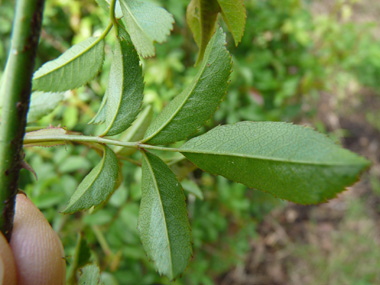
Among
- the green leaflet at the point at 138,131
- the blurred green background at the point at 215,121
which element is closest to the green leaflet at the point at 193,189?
the green leaflet at the point at 138,131

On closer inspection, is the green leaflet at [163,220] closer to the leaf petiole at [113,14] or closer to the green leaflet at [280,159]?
the green leaflet at [280,159]

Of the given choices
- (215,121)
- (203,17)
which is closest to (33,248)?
(203,17)

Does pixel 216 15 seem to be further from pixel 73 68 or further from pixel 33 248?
pixel 33 248

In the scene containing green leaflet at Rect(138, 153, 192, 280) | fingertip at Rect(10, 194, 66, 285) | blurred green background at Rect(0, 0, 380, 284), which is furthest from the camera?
blurred green background at Rect(0, 0, 380, 284)

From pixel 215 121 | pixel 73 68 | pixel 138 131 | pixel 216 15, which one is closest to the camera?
pixel 216 15

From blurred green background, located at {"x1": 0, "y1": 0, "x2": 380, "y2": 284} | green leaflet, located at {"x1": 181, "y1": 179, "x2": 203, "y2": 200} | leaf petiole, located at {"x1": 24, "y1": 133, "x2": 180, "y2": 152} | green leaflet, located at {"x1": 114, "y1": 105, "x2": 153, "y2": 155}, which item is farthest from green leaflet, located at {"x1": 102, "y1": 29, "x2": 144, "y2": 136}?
blurred green background, located at {"x1": 0, "y1": 0, "x2": 380, "y2": 284}

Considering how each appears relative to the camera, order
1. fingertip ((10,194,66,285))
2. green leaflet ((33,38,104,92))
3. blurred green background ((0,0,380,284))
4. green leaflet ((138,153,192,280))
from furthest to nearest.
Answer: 1. blurred green background ((0,0,380,284))
2. fingertip ((10,194,66,285))
3. green leaflet ((33,38,104,92))
4. green leaflet ((138,153,192,280))

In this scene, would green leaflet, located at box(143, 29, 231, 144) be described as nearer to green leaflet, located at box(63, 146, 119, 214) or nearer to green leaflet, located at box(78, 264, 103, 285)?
green leaflet, located at box(63, 146, 119, 214)
